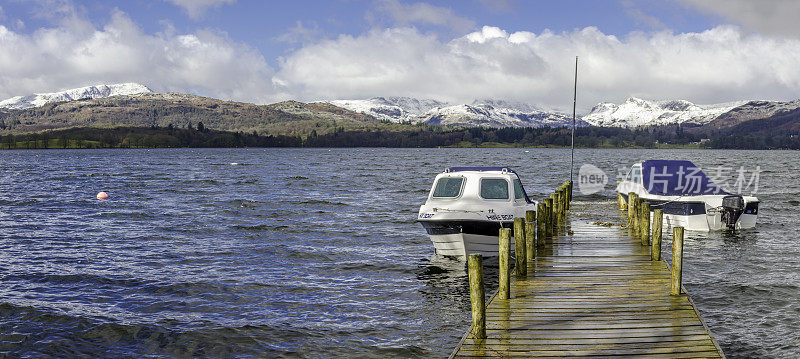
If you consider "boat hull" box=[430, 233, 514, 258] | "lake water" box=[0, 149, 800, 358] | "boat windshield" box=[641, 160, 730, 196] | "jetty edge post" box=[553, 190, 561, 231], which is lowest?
"lake water" box=[0, 149, 800, 358]

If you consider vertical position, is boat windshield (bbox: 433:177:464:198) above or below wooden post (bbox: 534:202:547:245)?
above

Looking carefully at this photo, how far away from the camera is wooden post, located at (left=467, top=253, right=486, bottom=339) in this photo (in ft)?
35.7

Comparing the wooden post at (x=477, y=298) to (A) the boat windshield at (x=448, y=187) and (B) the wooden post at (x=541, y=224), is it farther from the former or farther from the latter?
(A) the boat windshield at (x=448, y=187)

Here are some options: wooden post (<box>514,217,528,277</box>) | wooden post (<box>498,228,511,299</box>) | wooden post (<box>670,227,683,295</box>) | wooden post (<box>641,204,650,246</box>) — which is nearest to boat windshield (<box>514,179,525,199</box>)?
wooden post (<box>641,204,650,246</box>)

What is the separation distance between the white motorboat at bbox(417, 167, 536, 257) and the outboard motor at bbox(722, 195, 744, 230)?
11.9 metres

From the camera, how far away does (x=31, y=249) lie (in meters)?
27.6

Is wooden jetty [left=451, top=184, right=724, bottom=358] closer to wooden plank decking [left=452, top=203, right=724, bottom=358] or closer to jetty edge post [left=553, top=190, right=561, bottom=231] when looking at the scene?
wooden plank decking [left=452, top=203, right=724, bottom=358]

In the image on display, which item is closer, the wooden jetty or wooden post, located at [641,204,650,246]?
the wooden jetty

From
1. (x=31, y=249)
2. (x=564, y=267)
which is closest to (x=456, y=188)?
(x=564, y=267)

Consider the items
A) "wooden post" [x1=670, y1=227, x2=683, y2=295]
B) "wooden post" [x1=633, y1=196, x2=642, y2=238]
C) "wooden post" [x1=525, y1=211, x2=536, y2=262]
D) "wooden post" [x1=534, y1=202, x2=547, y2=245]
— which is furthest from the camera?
"wooden post" [x1=633, y1=196, x2=642, y2=238]

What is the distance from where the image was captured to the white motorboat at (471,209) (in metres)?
21.4

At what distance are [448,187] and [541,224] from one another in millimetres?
3810

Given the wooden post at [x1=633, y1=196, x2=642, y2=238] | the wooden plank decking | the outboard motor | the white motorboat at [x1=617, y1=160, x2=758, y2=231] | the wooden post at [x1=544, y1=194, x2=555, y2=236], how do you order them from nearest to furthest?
the wooden plank decking < the wooden post at [x1=544, y1=194, x2=555, y2=236] < the wooden post at [x1=633, y1=196, x2=642, y2=238] < the outboard motor < the white motorboat at [x1=617, y1=160, x2=758, y2=231]

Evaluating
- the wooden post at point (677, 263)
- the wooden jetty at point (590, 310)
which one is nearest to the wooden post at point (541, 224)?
the wooden jetty at point (590, 310)
